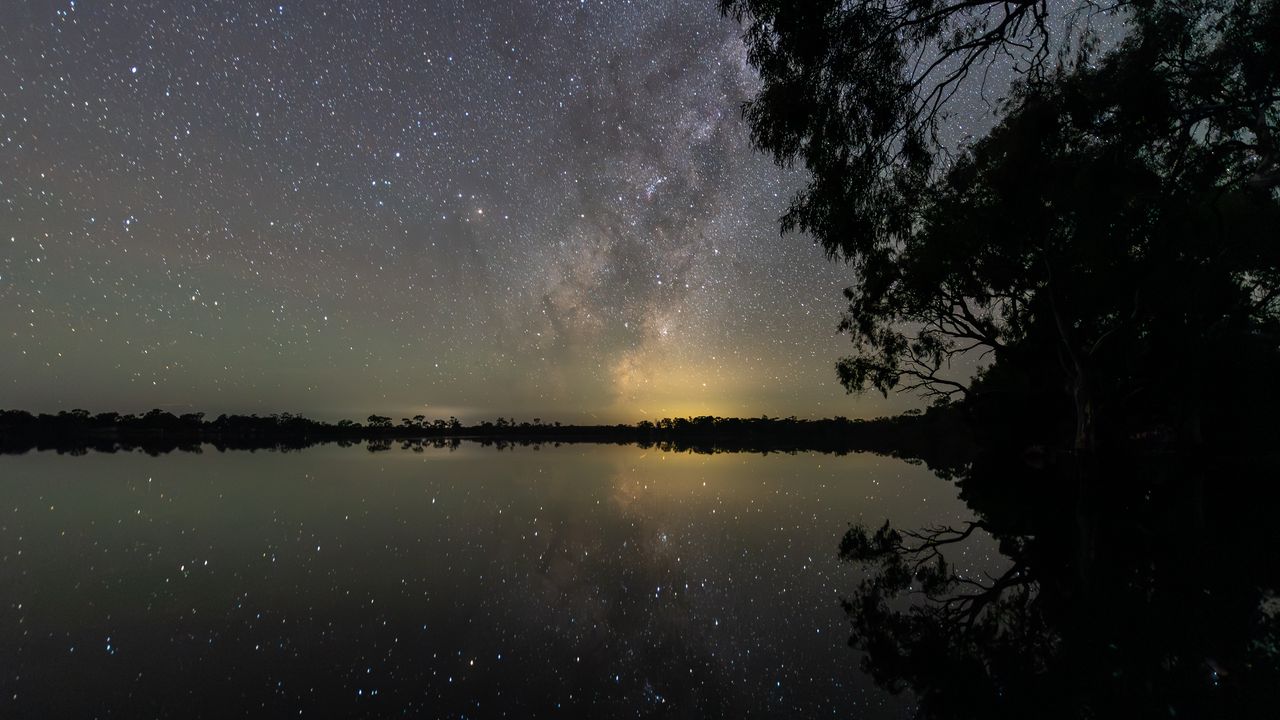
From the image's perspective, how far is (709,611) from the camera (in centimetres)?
585

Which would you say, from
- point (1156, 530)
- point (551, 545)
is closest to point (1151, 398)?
point (1156, 530)

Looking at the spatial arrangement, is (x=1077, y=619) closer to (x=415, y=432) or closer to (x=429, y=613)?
(x=429, y=613)

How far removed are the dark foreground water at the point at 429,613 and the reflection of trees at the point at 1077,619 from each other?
403mm

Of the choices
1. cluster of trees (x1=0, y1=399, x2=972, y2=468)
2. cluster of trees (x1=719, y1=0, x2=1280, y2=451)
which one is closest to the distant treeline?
cluster of trees (x1=0, y1=399, x2=972, y2=468)

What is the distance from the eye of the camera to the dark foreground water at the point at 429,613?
3.93 metres

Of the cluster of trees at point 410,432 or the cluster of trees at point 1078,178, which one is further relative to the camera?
the cluster of trees at point 410,432

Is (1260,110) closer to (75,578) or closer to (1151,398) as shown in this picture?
(75,578)

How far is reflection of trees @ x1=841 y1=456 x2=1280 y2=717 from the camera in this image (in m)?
3.83

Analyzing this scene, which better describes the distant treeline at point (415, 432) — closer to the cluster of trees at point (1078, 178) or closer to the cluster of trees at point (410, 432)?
the cluster of trees at point (410, 432)

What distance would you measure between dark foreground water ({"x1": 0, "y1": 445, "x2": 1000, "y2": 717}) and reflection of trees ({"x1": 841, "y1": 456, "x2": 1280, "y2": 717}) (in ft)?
1.32

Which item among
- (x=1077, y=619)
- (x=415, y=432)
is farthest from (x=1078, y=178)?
(x=415, y=432)

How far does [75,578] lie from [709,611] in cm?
663

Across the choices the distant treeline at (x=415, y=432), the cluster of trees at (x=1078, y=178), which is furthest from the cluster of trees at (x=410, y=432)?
the cluster of trees at (x=1078, y=178)

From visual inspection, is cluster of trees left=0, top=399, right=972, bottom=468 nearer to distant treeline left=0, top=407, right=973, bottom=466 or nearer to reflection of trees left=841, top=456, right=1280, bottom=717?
distant treeline left=0, top=407, right=973, bottom=466
